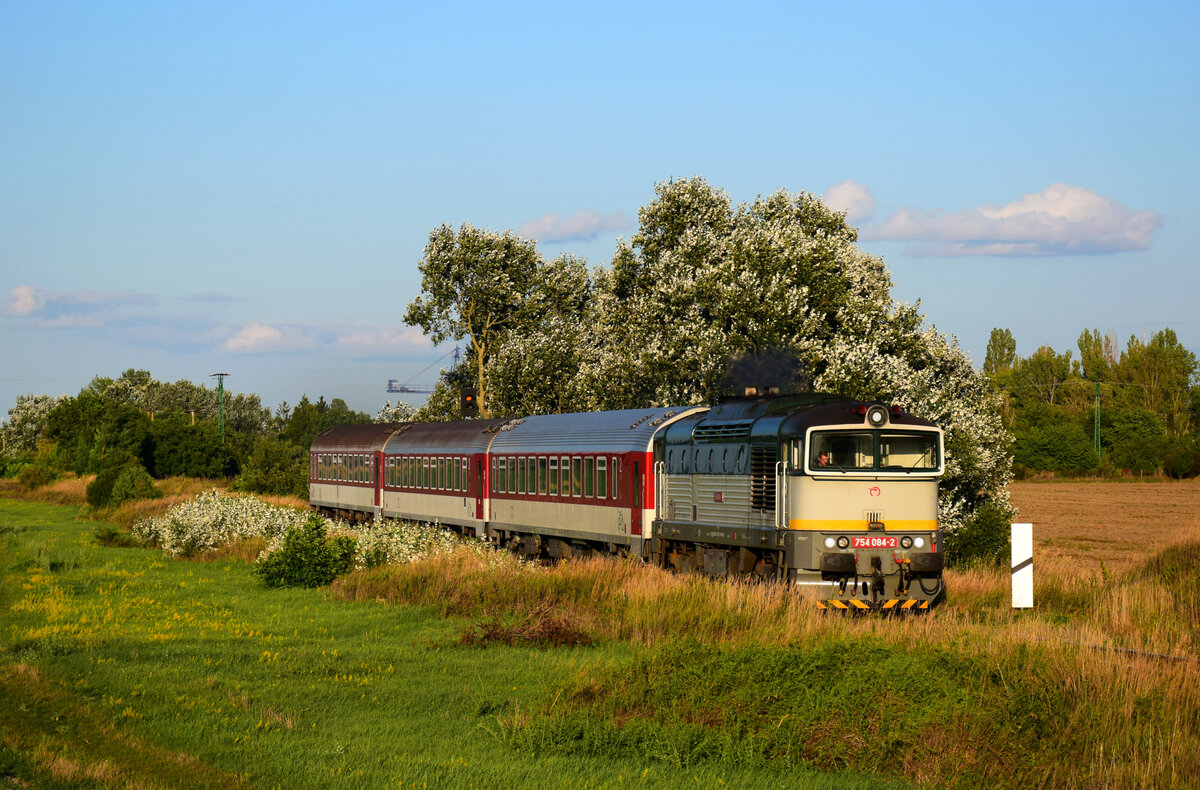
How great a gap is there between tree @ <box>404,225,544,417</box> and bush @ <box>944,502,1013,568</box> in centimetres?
3854

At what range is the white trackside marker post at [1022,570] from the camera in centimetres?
1641

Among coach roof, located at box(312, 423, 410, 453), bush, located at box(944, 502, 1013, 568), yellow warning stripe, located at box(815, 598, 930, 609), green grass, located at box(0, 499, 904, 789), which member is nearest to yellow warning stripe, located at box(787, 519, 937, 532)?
yellow warning stripe, located at box(815, 598, 930, 609)

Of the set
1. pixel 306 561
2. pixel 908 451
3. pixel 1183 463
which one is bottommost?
pixel 306 561

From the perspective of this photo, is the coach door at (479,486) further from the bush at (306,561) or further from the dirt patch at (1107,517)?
the dirt patch at (1107,517)

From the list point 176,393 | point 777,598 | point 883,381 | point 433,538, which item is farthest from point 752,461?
point 176,393

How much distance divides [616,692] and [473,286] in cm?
5519

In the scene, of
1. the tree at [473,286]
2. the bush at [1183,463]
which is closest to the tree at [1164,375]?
the bush at [1183,463]

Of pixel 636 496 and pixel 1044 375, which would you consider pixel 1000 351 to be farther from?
pixel 636 496

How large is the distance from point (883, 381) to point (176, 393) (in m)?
147

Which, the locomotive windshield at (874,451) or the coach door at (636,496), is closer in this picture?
the locomotive windshield at (874,451)

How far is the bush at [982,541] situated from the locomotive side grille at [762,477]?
9.91m

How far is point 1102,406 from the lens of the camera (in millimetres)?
108812

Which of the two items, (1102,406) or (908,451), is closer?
(908,451)

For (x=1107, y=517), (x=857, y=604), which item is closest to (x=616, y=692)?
(x=857, y=604)
